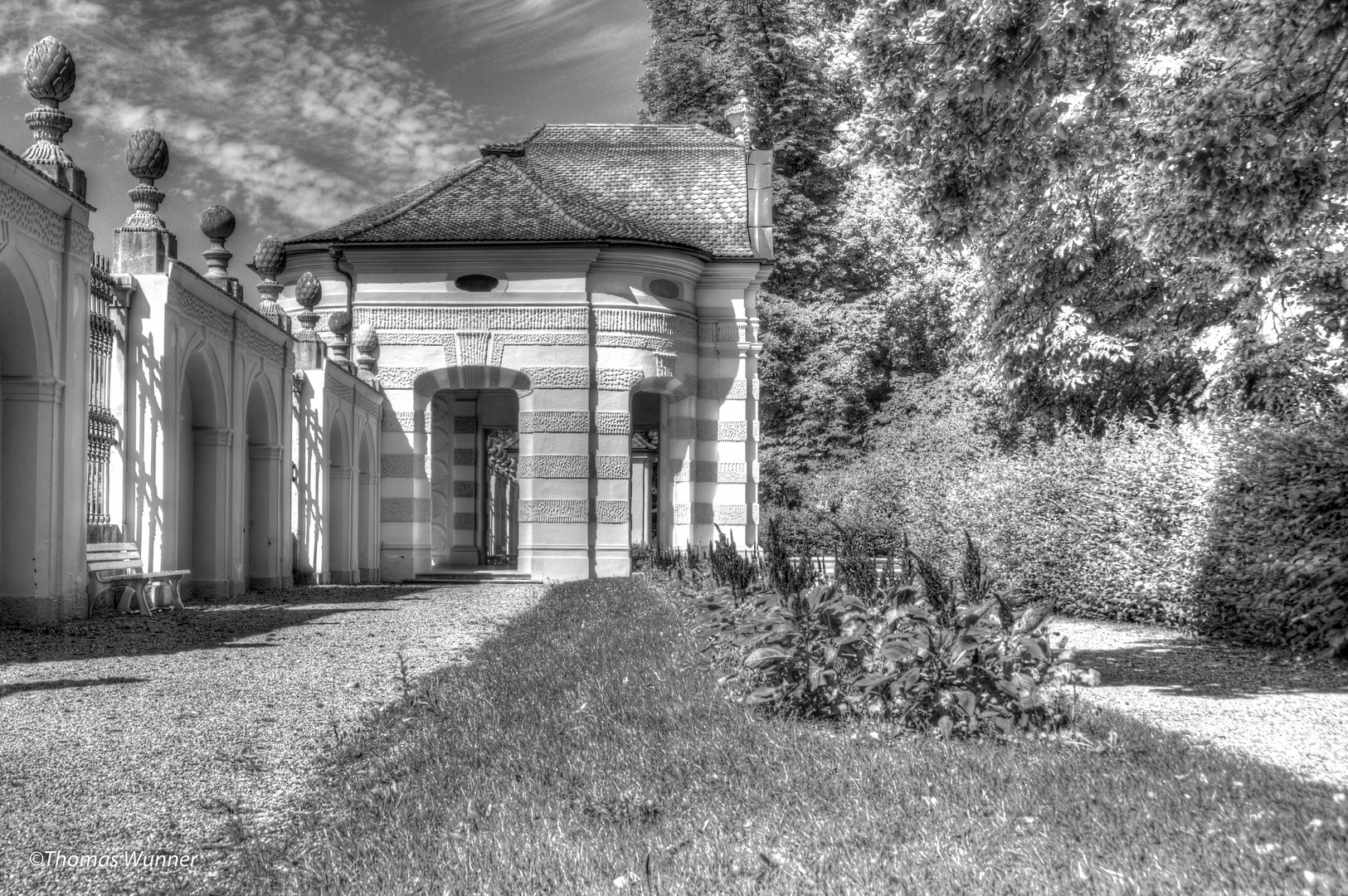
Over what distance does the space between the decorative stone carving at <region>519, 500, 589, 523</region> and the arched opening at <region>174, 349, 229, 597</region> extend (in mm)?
9247

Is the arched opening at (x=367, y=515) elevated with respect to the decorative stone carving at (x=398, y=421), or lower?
lower

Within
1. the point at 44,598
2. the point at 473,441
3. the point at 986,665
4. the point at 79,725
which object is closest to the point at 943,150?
the point at 986,665

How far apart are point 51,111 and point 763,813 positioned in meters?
9.79

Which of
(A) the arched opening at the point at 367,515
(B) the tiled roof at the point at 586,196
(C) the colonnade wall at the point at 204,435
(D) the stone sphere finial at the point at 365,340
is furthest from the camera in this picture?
(B) the tiled roof at the point at 586,196

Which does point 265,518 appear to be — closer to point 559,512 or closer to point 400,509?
point 400,509

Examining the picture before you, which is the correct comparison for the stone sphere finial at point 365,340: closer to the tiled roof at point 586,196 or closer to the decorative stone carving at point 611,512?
the tiled roof at point 586,196

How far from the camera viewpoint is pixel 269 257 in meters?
18.5

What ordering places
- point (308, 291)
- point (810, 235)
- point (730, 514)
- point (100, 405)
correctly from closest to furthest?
1. point (100, 405)
2. point (308, 291)
3. point (730, 514)
4. point (810, 235)

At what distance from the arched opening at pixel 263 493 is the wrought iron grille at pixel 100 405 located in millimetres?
3809

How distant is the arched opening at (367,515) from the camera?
20828 millimetres

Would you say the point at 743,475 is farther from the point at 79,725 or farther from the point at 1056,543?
the point at 79,725

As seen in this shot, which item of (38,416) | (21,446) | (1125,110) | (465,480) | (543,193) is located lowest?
(465,480)

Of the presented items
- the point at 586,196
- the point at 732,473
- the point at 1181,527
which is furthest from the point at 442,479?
the point at 1181,527

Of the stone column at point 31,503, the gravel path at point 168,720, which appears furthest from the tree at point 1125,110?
the stone column at point 31,503
